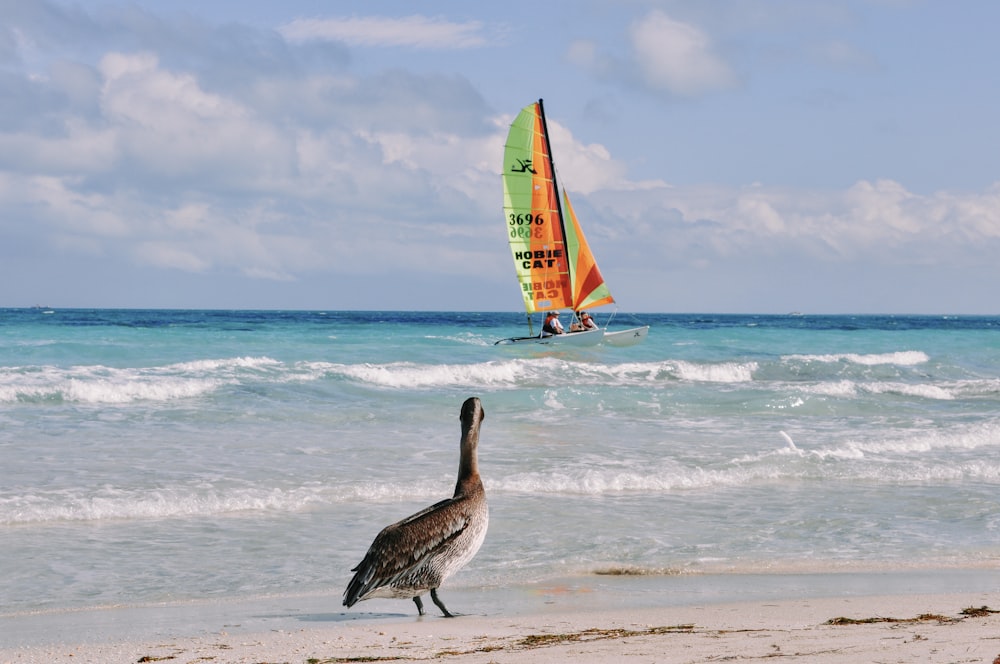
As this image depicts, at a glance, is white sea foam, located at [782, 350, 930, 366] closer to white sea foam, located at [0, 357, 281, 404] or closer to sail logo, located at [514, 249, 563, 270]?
sail logo, located at [514, 249, 563, 270]

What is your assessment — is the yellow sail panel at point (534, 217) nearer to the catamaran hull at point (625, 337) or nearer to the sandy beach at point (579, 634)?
the catamaran hull at point (625, 337)

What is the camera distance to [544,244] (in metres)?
35.6

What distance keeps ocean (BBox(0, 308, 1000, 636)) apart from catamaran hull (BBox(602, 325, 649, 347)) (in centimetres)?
1051

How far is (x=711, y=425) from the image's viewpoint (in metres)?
16.7

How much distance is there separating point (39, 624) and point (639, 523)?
5.18 m

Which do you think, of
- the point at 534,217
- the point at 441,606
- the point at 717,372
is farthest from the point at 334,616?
the point at 534,217

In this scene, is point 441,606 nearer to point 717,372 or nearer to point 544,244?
point 717,372

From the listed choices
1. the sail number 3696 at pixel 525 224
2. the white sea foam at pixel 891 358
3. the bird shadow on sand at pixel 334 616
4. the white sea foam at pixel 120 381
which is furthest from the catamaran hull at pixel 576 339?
the bird shadow on sand at pixel 334 616

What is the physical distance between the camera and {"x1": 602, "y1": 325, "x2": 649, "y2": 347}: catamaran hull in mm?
34812

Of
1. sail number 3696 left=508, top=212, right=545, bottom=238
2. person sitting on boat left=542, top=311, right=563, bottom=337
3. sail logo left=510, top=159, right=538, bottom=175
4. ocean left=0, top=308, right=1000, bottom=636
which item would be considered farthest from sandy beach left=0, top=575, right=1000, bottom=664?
sail number 3696 left=508, top=212, right=545, bottom=238

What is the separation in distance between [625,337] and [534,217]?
17.1 feet

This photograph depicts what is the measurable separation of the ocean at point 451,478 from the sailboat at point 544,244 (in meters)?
11.4

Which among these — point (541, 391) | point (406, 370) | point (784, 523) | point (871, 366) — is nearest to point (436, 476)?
point (784, 523)

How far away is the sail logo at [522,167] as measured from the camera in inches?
1347
